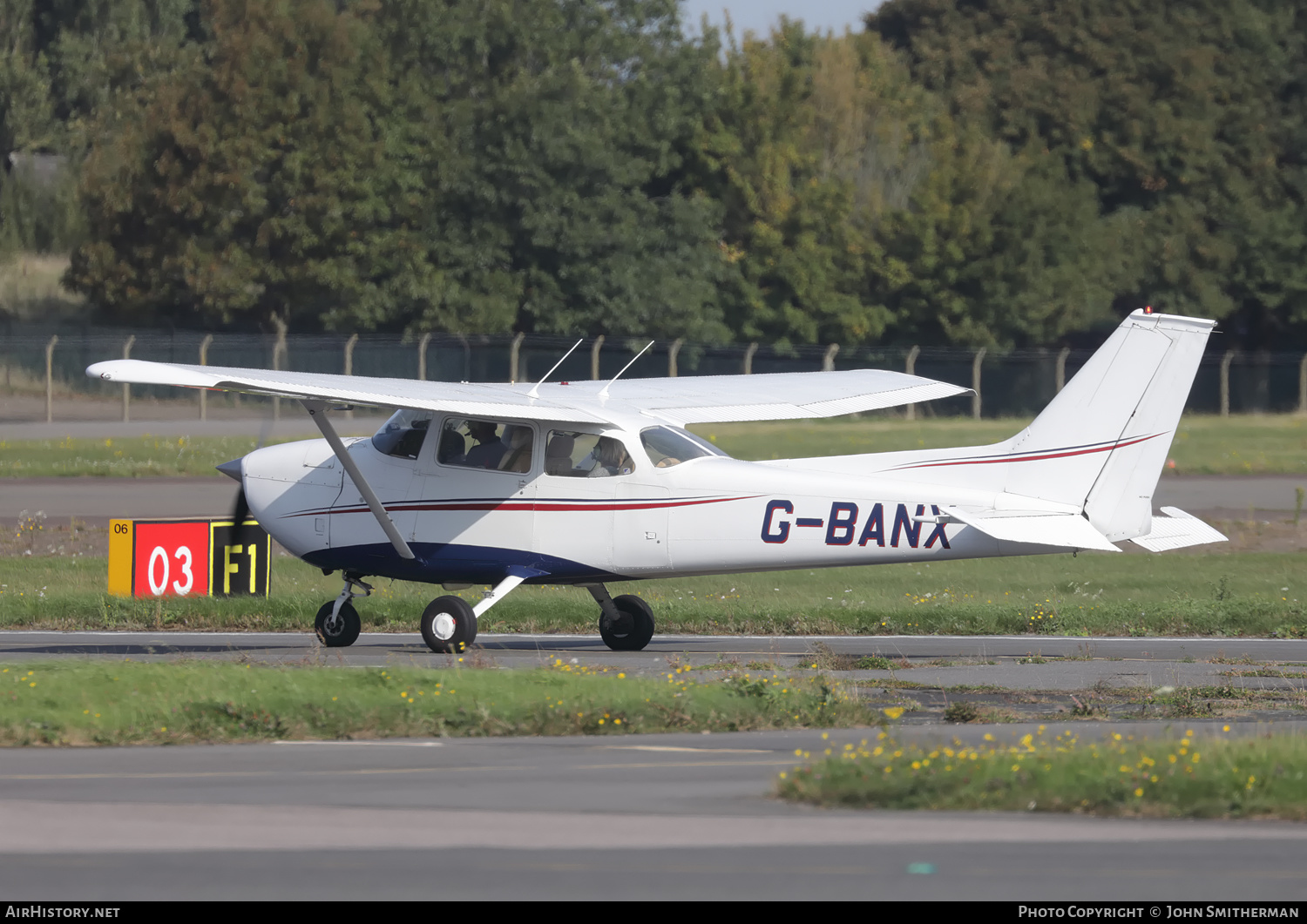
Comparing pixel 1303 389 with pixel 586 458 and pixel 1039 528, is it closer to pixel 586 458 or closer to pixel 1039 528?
pixel 1039 528

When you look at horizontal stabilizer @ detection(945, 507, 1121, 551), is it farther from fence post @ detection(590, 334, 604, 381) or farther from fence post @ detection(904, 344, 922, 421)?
fence post @ detection(904, 344, 922, 421)

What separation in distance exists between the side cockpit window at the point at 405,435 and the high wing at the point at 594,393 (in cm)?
30

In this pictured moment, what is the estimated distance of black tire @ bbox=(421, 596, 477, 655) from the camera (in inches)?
624

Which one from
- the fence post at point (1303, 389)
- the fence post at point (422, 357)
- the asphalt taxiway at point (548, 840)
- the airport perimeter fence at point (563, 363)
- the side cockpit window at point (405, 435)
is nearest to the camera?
the asphalt taxiway at point (548, 840)

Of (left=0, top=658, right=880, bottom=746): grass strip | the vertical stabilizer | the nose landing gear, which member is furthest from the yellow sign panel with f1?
the vertical stabilizer

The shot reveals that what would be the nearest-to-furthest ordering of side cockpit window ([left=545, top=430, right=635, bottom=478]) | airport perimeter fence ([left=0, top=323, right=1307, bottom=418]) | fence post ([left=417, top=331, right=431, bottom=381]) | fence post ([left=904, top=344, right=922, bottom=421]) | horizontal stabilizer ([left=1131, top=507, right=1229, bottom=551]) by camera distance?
horizontal stabilizer ([left=1131, top=507, right=1229, bottom=551]) → side cockpit window ([left=545, top=430, right=635, bottom=478]) → fence post ([left=417, top=331, right=431, bottom=381]) → airport perimeter fence ([left=0, top=323, right=1307, bottom=418]) → fence post ([left=904, top=344, right=922, bottom=421])

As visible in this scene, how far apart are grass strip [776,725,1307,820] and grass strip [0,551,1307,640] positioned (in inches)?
291

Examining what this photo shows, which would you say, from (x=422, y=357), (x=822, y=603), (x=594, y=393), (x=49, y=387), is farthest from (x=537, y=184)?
(x=594, y=393)

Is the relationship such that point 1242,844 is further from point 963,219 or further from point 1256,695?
point 963,219

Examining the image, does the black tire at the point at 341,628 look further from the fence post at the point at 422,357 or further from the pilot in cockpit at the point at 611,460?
the fence post at the point at 422,357

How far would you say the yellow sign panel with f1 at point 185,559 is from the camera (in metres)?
19.2

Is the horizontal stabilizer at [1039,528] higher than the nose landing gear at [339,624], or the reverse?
the horizontal stabilizer at [1039,528]

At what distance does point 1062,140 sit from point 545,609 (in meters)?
52.0

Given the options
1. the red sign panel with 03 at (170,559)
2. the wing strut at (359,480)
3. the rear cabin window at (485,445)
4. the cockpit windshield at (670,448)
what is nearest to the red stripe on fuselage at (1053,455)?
the cockpit windshield at (670,448)
